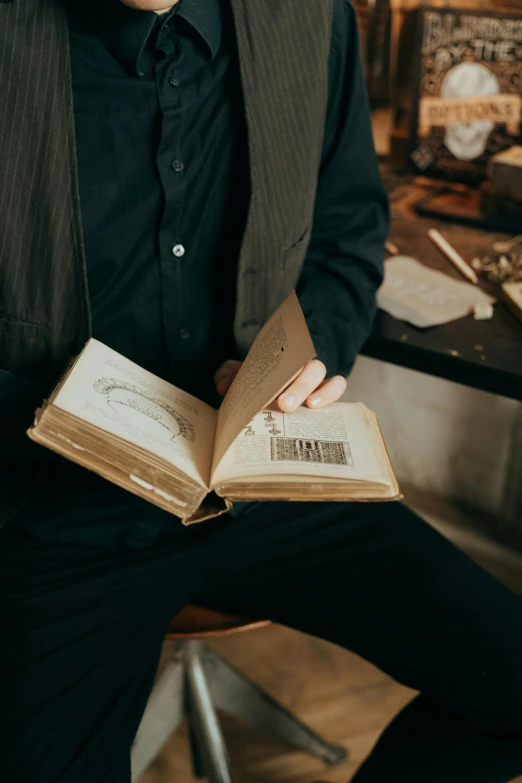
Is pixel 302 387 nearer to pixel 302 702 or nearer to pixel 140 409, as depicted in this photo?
pixel 140 409

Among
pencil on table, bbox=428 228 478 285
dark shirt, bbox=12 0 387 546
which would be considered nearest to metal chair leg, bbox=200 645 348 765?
dark shirt, bbox=12 0 387 546

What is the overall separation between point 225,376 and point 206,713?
24.1 inches

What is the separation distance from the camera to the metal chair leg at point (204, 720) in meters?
1.20

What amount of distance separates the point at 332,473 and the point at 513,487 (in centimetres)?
115

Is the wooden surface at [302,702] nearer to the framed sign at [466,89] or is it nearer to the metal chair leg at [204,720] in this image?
the metal chair leg at [204,720]

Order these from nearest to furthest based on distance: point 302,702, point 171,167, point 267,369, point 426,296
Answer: point 267,369 < point 171,167 < point 426,296 < point 302,702

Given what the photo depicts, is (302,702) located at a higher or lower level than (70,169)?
lower

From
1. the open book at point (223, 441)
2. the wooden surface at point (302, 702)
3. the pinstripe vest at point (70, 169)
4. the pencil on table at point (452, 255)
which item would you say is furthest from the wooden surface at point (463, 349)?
the wooden surface at point (302, 702)

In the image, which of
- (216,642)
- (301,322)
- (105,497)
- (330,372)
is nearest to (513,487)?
(216,642)

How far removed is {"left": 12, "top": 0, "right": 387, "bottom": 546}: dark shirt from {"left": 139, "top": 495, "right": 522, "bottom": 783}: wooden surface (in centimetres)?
62

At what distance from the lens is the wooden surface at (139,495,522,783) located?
1.34 m

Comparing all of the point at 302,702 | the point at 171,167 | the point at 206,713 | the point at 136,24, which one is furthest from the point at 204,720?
the point at 136,24

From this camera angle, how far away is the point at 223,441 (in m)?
0.74

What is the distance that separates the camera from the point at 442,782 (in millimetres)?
914
